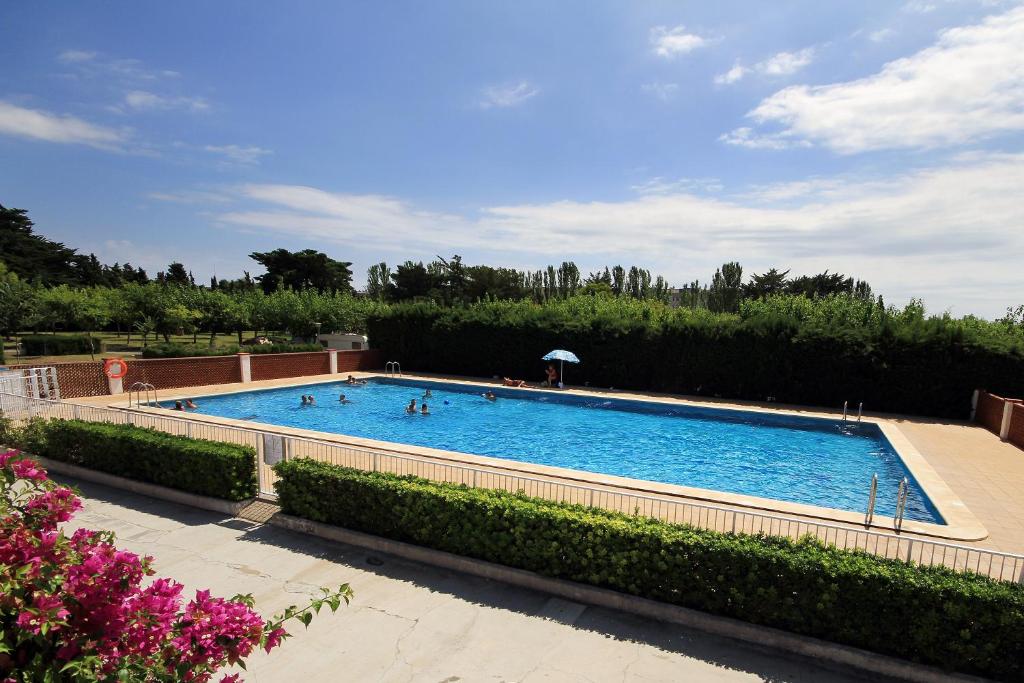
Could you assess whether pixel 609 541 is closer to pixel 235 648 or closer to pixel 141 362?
pixel 235 648

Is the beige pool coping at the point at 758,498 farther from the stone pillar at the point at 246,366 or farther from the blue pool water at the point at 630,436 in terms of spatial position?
the stone pillar at the point at 246,366

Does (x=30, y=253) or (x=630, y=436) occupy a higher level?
(x=30, y=253)

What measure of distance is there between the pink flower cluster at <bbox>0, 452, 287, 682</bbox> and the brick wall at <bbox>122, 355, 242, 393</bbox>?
20.8 m

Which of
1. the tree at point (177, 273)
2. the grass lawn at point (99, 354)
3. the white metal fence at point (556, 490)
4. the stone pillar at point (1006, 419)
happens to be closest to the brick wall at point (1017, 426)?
the stone pillar at point (1006, 419)

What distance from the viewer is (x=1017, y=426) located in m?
14.6

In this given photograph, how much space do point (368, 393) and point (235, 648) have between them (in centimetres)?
2246

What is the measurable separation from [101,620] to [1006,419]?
2089 centimetres

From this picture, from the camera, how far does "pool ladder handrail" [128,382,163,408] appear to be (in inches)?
721

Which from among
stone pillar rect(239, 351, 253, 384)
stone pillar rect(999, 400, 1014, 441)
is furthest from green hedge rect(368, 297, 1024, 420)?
stone pillar rect(239, 351, 253, 384)

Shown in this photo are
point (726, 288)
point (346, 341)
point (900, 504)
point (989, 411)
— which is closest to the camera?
point (900, 504)

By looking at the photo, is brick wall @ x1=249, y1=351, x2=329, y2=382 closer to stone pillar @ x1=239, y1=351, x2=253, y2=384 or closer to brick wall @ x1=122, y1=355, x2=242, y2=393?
stone pillar @ x1=239, y1=351, x2=253, y2=384

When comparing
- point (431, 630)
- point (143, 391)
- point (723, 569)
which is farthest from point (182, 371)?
point (723, 569)

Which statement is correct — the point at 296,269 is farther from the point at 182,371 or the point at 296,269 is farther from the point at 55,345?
the point at 182,371

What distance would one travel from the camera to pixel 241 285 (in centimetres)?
8212
